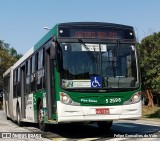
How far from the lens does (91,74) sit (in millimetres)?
11734

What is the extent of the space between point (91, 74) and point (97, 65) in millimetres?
333

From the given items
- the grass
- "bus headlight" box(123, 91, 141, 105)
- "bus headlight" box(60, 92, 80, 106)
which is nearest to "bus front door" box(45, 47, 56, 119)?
"bus headlight" box(60, 92, 80, 106)

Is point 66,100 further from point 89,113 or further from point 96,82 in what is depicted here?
point 96,82

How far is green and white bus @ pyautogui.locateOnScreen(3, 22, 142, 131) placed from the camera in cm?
1160

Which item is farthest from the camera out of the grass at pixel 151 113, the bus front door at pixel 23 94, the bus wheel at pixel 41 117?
the grass at pixel 151 113

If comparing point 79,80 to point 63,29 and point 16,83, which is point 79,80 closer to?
point 63,29

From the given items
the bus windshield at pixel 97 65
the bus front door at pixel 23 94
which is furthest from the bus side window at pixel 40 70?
the bus front door at pixel 23 94

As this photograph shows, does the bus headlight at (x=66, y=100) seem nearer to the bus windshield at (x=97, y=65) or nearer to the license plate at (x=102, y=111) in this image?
the bus windshield at (x=97, y=65)

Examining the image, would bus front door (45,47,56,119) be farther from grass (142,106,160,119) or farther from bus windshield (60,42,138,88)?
grass (142,106,160,119)

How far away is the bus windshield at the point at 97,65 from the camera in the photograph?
38.3ft

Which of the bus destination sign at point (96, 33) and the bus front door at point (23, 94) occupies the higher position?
the bus destination sign at point (96, 33)

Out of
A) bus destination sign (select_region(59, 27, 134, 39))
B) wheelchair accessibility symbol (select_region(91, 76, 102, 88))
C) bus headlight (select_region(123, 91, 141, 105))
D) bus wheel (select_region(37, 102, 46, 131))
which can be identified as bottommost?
bus wheel (select_region(37, 102, 46, 131))

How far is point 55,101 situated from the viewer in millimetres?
11859

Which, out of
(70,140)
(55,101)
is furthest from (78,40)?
(70,140)
